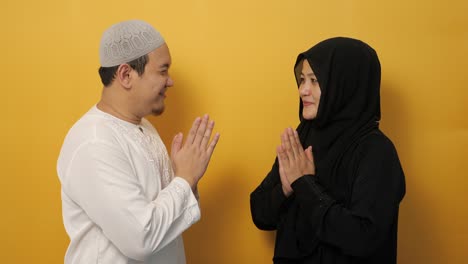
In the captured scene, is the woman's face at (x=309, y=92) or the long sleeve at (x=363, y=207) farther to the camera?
the woman's face at (x=309, y=92)

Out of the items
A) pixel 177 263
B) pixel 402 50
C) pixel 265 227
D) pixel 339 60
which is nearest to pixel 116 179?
pixel 177 263

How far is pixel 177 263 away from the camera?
1.59 m

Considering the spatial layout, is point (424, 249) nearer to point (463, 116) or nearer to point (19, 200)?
point (463, 116)

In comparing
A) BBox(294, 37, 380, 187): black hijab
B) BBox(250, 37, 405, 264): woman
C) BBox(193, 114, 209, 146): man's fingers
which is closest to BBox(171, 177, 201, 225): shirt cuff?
BBox(193, 114, 209, 146): man's fingers

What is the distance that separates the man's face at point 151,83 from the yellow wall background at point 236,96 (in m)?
0.43

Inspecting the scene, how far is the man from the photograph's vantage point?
1.29m

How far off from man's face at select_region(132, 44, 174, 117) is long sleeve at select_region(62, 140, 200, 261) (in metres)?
0.20

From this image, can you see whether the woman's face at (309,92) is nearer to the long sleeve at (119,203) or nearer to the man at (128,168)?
the man at (128,168)

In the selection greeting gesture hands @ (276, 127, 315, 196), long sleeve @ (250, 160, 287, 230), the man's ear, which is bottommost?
long sleeve @ (250, 160, 287, 230)

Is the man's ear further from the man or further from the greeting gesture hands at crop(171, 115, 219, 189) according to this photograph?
the greeting gesture hands at crop(171, 115, 219, 189)

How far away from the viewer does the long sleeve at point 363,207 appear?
1.36m

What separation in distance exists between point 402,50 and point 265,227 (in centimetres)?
91

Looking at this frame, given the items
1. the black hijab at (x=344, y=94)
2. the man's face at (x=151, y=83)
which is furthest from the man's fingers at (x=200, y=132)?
the black hijab at (x=344, y=94)

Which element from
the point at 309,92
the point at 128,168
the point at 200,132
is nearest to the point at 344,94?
the point at 309,92
